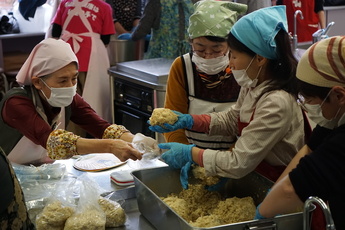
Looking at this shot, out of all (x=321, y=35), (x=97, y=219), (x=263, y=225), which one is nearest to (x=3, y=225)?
(x=97, y=219)

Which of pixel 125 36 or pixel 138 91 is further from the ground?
pixel 125 36

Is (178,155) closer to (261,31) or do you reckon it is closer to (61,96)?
(261,31)

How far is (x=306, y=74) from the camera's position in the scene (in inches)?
59.1

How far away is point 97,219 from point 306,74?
779mm

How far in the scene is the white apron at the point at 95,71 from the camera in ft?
14.9

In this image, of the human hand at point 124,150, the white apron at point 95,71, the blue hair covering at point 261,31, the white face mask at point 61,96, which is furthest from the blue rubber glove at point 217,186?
the white apron at point 95,71

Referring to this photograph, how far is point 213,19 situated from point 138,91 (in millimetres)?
1738

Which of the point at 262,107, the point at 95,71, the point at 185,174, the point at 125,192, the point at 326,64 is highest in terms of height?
the point at 326,64

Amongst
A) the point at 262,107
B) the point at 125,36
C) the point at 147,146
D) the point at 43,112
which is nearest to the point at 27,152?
the point at 43,112

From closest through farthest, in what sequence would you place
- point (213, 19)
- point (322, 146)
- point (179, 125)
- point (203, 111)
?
point (322, 146)
point (179, 125)
point (213, 19)
point (203, 111)

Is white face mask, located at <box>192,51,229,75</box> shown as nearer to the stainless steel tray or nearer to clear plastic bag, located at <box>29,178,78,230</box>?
the stainless steel tray

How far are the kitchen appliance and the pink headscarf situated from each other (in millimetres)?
1441

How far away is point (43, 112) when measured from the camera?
229 centimetres

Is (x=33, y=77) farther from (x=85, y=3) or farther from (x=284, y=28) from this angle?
(x=85, y=3)
